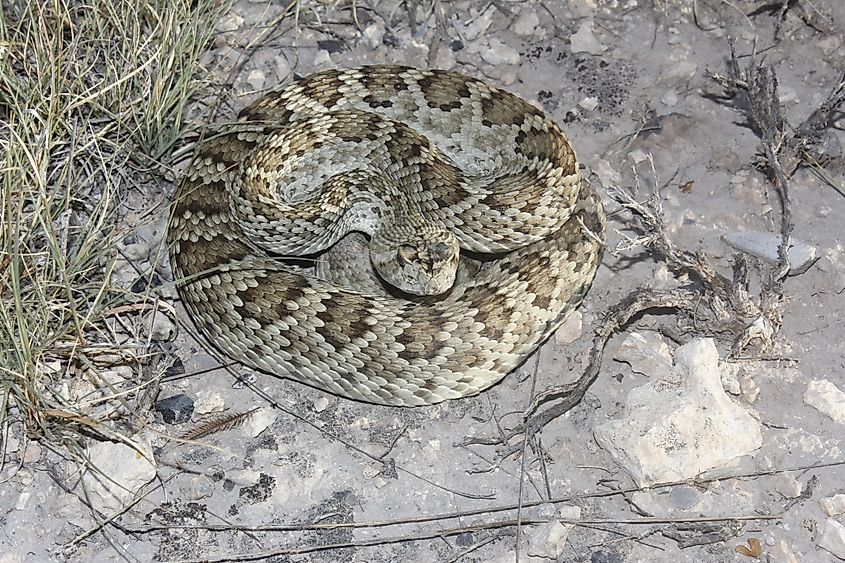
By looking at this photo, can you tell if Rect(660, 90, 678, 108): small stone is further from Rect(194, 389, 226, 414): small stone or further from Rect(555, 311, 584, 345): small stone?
Rect(194, 389, 226, 414): small stone

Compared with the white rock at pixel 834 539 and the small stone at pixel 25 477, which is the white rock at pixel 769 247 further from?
the small stone at pixel 25 477

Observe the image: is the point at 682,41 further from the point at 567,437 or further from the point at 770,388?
the point at 567,437

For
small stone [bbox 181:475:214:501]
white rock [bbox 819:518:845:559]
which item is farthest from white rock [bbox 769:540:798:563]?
small stone [bbox 181:475:214:501]

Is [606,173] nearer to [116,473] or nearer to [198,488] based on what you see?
[198,488]

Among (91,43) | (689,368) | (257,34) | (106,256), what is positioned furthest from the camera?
(257,34)

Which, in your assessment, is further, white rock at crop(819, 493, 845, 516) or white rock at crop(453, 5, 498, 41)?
white rock at crop(453, 5, 498, 41)

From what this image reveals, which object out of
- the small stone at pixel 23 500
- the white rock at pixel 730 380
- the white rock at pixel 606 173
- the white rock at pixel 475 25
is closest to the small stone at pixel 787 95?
the white rock at pixel 606 173

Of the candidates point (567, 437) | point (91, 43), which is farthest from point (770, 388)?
point (91, 43)
